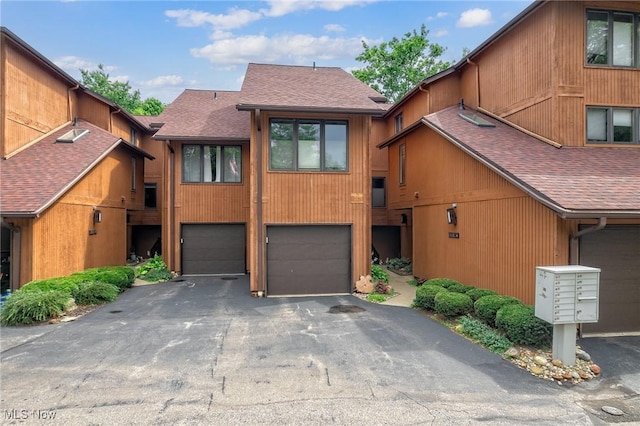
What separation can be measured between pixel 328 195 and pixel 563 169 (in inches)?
231

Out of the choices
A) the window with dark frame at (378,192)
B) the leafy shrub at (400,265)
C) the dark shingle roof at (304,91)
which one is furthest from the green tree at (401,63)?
the leafy shrub at (400,265)

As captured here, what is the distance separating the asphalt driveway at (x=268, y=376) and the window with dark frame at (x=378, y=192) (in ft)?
32.0

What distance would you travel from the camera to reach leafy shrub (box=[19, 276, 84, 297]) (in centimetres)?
841

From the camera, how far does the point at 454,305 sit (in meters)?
7.65

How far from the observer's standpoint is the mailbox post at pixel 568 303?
5.31 metres

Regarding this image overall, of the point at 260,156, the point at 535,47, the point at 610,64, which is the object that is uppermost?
the point at 535,47

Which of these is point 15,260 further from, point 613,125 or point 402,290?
point 613,125

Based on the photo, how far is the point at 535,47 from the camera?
933cm

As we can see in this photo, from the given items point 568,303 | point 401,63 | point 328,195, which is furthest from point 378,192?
point 401,63

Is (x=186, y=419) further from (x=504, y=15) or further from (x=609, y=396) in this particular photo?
(x=504, y=15)

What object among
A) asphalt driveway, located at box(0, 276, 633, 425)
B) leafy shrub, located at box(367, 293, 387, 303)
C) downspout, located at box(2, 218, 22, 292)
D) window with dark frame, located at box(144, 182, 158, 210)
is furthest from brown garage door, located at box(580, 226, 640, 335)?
window with dark frame, located at box(144, 182, 158, 210)

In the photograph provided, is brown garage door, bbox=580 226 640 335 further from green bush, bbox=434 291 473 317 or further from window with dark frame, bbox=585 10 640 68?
window with dark frame, bbox=585 10 640 68

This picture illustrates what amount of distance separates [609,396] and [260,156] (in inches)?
351

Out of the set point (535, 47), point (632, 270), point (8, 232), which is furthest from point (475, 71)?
Result: point (8, 232)
